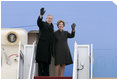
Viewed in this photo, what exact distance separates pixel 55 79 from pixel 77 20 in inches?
109

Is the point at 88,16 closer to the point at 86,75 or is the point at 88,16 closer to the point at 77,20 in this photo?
the point at 77,20

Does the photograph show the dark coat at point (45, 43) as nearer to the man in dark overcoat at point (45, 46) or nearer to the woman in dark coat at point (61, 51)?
the man in dark overcoat at point (45, 46)

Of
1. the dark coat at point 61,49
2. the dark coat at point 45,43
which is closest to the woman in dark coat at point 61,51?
the dark coat at point 61,49

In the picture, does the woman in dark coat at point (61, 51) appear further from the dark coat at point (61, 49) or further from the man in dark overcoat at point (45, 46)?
the man in dark overcoat at point (45, 46)

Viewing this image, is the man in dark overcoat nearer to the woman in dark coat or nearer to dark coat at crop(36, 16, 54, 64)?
dark coat at crop(36, 16, 54, 64)

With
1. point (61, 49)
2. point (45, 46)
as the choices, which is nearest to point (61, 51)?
point (61, 49)

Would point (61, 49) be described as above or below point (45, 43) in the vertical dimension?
below

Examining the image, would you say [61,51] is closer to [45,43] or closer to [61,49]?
[61,49]

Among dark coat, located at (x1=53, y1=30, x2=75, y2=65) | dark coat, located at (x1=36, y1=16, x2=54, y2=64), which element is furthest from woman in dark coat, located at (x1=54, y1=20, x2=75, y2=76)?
dark coat, located at (x1=36, y1=16, x2=54, y2=64)

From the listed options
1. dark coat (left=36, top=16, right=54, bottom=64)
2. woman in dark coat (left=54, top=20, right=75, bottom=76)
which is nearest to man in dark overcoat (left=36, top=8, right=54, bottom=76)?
dark coat (left=36, top=16, right=54, bottom=64)

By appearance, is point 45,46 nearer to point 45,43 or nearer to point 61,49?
point 45,43

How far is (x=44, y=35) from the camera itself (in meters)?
6.51

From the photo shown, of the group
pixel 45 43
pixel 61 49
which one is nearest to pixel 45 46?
pixel 45 43

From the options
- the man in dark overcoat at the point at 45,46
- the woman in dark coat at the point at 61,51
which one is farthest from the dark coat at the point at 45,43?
the woman in dark coat at the point at 61,51
